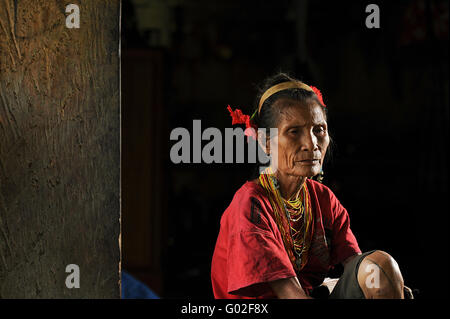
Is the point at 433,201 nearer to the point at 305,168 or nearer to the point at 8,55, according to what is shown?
the point at 305,168

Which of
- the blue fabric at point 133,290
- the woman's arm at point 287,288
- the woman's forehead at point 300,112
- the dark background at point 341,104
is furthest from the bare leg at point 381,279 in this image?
the dark background at point 341,104

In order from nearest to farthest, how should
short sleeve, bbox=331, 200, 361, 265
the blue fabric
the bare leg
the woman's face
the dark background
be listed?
the bare leg → the woman's face → short sleeve, bbox=331, 200, 361, 265 → the blue fabric → the dark background

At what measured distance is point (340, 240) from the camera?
138 centimetres

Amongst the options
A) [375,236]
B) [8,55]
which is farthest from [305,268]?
[375,236]

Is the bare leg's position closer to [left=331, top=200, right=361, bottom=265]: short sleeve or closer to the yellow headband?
[left=331, top=200, right=361, bottom=265]: short sleeve

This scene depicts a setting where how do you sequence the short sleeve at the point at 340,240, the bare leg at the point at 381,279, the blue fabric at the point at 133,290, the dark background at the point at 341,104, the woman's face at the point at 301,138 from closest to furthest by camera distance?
1. the bare leg at the point at 381,279
2. the woman's face at the point at 301,138
3. the short sleeve at the point at 340,240
4. the blue fabric at the point at 133,290
5. the dark background at the point at 341,104

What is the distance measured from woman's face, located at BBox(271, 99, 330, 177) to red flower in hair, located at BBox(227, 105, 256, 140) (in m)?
0.08

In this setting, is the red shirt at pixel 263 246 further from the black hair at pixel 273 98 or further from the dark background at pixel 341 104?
the dark background at pixel 341 104

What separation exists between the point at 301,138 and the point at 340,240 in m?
0.35

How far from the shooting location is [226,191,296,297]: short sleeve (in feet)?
3.92

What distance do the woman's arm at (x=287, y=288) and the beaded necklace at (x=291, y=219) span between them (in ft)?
0.27

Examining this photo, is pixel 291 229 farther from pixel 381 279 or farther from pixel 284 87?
pixel 284 87

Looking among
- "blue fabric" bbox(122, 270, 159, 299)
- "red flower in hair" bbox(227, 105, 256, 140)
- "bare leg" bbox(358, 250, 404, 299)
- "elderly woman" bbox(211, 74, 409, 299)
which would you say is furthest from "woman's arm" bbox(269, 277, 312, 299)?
"blue fabric" bbox(122, 270, 159, 299)

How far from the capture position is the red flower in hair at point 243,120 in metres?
1.31
